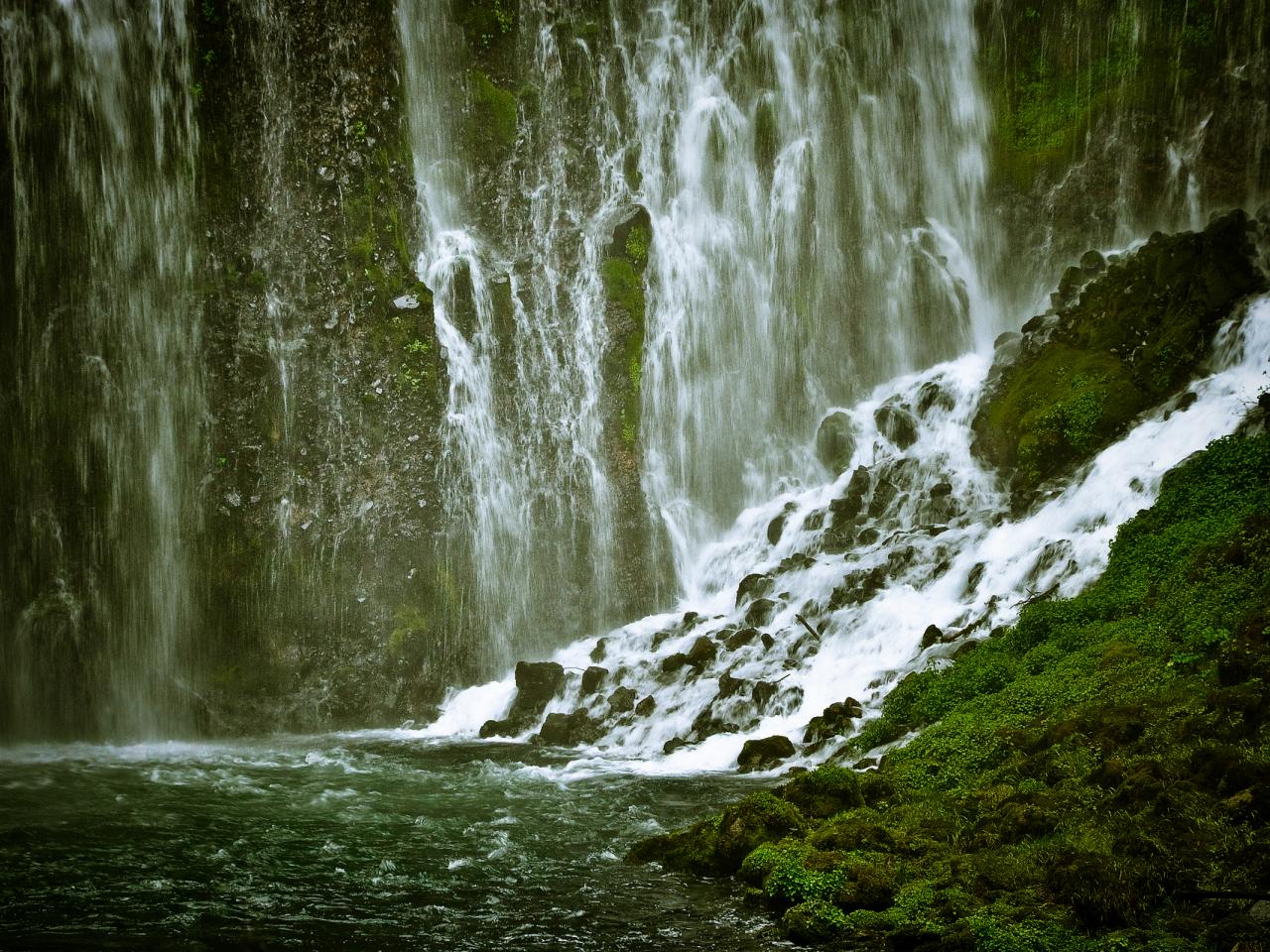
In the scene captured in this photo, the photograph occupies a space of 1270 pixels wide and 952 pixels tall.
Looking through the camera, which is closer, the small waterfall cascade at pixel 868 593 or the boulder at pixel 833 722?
the boulder at pixel 833 722

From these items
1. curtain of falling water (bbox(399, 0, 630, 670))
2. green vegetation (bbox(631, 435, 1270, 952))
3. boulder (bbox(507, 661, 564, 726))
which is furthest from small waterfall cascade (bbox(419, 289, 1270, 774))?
curtain of falling water (bbox(399, 0, 630, 670))

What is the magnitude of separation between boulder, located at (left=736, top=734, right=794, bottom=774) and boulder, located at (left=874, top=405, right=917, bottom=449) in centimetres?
1144

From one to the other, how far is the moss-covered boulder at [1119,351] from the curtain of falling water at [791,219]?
23.5 feet

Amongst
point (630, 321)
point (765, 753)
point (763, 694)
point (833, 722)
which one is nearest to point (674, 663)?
point (763, 694)

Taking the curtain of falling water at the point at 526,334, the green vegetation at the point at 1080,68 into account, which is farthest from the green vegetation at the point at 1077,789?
the green vegetation at the point at 1080,68

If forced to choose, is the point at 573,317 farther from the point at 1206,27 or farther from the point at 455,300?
the point at 1206,27

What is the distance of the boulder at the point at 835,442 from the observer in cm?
2675

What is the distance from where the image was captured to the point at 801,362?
3017 cm

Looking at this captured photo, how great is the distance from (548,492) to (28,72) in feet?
54.1

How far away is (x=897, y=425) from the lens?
25484 mm

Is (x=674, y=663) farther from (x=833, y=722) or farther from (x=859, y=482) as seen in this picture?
(x=859, y=482)

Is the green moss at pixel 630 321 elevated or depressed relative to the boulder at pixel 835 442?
elevated

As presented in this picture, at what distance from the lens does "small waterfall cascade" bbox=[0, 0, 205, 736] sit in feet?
80.2

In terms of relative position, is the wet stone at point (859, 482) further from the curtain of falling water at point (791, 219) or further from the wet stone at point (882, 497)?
the curtain of falling water at point (791, 219)
